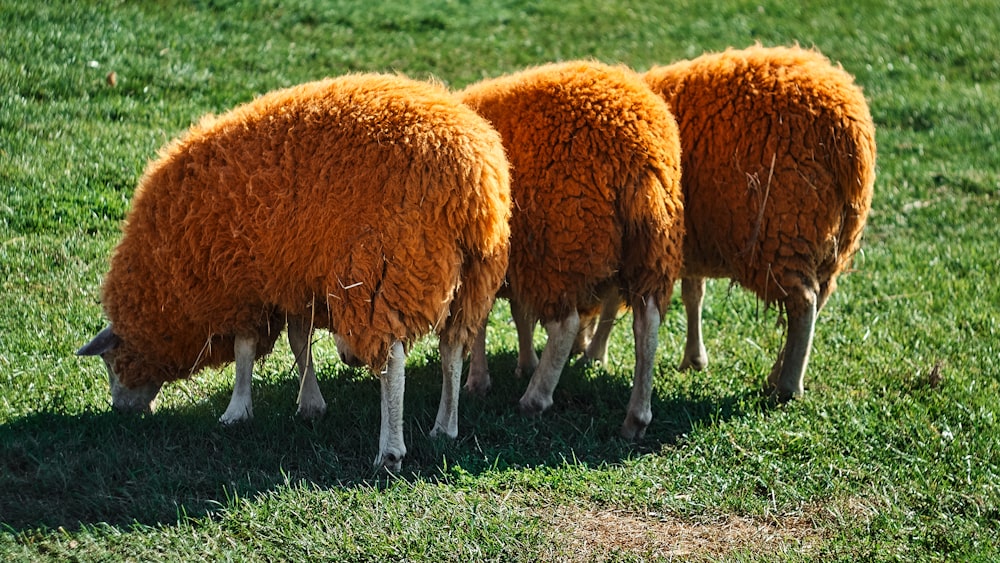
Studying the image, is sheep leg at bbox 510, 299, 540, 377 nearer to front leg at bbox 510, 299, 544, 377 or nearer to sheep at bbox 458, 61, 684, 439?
front leg at bbox 510, 299, 544, 377

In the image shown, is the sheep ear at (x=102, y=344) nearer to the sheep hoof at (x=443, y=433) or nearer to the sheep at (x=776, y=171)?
the sheep hoof at (x=443, y=433)

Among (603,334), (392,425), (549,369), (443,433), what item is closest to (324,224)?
(392,425)

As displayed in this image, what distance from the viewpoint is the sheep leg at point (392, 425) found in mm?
5367

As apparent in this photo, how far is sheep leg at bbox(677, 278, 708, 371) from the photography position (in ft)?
23.8

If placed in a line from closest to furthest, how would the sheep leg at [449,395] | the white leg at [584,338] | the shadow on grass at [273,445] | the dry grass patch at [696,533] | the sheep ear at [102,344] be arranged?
the dry grass patch at [696,533], the shadow on grass at [273,445], the sheep leg at [449,395], the sheep ear at [102,344], the white leg at [584,338]

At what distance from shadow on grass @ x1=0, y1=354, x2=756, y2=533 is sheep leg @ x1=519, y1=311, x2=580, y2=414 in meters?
0.09

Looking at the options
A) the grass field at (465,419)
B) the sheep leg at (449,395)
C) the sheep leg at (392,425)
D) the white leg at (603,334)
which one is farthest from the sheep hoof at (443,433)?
the white leg at (603,334)

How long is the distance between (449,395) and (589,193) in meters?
1.33

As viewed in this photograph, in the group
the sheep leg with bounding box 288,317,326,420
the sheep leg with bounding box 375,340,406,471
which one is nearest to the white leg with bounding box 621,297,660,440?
the sheep leg with bounding box 375,340,406,471

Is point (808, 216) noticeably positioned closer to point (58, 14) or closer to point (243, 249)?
point (243, 249)

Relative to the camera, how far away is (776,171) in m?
6.12

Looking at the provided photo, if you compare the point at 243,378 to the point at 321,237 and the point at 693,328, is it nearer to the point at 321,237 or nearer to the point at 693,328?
the point at 321,237

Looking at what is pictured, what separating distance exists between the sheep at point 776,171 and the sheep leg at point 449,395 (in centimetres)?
168

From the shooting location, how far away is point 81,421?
Answer: 5754 millimetres
